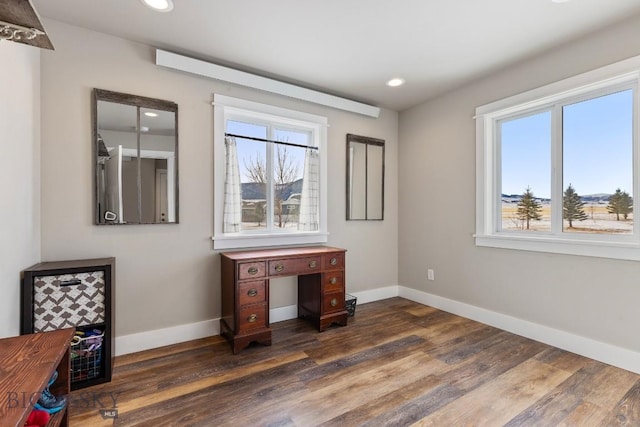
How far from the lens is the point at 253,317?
246 cm

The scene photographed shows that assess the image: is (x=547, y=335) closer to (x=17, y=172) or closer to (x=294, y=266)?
(x=294, y=266)

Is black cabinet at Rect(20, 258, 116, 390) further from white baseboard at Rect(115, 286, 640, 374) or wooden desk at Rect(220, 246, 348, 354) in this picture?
wooden desk at Rect(220, 246, 348, 354)

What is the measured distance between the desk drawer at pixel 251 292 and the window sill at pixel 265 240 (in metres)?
0.50

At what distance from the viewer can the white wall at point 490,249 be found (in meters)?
2.19

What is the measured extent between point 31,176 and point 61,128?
420mm

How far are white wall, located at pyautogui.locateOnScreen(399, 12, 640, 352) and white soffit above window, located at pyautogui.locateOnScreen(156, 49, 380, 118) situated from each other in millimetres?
895

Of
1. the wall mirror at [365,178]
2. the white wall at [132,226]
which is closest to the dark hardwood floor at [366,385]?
the white wall at [132,226]

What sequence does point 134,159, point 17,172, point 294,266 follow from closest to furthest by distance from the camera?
point 17,172, point 134,159, point 294,266

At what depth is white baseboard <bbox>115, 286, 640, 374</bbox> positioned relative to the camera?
2.18 meters

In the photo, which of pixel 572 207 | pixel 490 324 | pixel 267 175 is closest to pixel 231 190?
pixel 267 175

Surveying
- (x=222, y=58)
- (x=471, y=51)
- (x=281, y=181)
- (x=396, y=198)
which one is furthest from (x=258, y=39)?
(x=396, y=198)

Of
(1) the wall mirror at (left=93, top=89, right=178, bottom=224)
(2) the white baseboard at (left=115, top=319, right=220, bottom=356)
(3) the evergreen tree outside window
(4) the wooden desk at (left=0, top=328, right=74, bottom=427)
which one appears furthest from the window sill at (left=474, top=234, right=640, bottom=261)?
(4) the wooden desk at (left=0, top=328, right=74, bottom=427)

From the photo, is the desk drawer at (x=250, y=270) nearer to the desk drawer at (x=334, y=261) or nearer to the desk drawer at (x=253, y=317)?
the desk drawer at (x=253, y=317)

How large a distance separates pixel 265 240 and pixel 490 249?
2.23 metres
